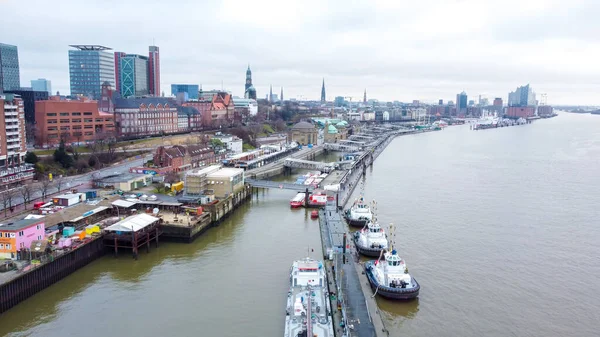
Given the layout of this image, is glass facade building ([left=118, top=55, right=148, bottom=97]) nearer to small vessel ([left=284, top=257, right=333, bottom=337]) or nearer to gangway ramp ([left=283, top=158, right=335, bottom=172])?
gangway ramp ([left=283, top=158, right=335, bottom=172])

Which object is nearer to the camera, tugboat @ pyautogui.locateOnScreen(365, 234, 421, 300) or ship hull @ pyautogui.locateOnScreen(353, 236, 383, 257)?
tugboat @ pyautogui.locateOnScreen(365, 234, 421, 300)

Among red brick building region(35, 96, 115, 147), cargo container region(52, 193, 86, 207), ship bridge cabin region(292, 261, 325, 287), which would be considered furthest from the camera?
red brick building region(35, 96, 115, 147)

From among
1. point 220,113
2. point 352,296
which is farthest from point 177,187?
point 220,113

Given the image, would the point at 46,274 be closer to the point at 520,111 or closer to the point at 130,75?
the point at 130,75

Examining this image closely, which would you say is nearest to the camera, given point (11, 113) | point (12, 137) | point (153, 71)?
point (11, 113)

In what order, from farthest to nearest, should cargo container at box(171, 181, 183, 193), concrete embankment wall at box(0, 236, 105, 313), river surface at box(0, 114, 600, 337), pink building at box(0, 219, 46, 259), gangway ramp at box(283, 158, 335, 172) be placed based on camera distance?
gangway ramp at box(283, 158, 335, 172) → cargo container at box(171, 181, 183, 193) → pink building at box(0, 219, 46, 259) → concrete embankment wall at box(0, 236, 105, 313) → river surface at box(0, 114, 600, 337)

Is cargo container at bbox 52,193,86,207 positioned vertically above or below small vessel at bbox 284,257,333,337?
above

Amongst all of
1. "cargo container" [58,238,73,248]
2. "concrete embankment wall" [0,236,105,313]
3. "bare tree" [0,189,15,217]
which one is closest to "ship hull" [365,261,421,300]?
"concrete embankment wall" [0,236,105,313]
